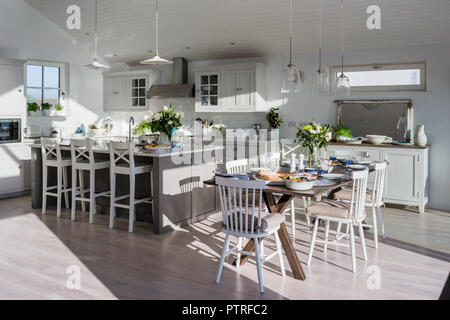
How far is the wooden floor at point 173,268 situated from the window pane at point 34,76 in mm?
3931

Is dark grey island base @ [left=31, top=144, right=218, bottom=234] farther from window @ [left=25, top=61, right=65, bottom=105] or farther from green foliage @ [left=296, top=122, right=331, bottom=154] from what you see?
window @ [left=25, top=61, right=65, bottom=105]

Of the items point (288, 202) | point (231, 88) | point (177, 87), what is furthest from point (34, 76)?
point (288, 202)

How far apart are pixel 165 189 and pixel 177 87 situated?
3.69m

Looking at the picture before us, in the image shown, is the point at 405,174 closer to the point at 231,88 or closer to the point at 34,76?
the point at 231,88

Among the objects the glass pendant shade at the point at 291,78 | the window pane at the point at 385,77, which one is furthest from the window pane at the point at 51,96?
the glass pendant shade at the point at 291,78

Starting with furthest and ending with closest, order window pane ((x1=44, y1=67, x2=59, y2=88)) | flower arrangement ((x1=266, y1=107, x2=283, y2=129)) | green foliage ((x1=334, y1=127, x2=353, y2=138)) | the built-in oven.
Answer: window pane ((x1=44, y1=67, x2=59, y2=88)) < flower arrangement ((x1=266, y1=107, x2=283, y2=129)) < the built-in oven < green foliage ((x1=334, y1=127, x2=353, y2=138))

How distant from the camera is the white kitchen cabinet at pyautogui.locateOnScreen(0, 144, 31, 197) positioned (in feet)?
22.8

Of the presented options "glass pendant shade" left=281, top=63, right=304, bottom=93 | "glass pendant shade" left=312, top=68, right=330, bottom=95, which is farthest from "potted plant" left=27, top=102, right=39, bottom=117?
"glass pendant shade" left=312, top=68, right=330, bottom=95

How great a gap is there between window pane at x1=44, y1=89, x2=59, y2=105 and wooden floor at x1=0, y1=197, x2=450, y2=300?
397 centimetres

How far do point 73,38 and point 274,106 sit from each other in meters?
4.30

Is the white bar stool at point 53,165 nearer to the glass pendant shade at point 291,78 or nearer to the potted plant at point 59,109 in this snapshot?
the potted plant at point 59,109

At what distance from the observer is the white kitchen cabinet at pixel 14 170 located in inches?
273
